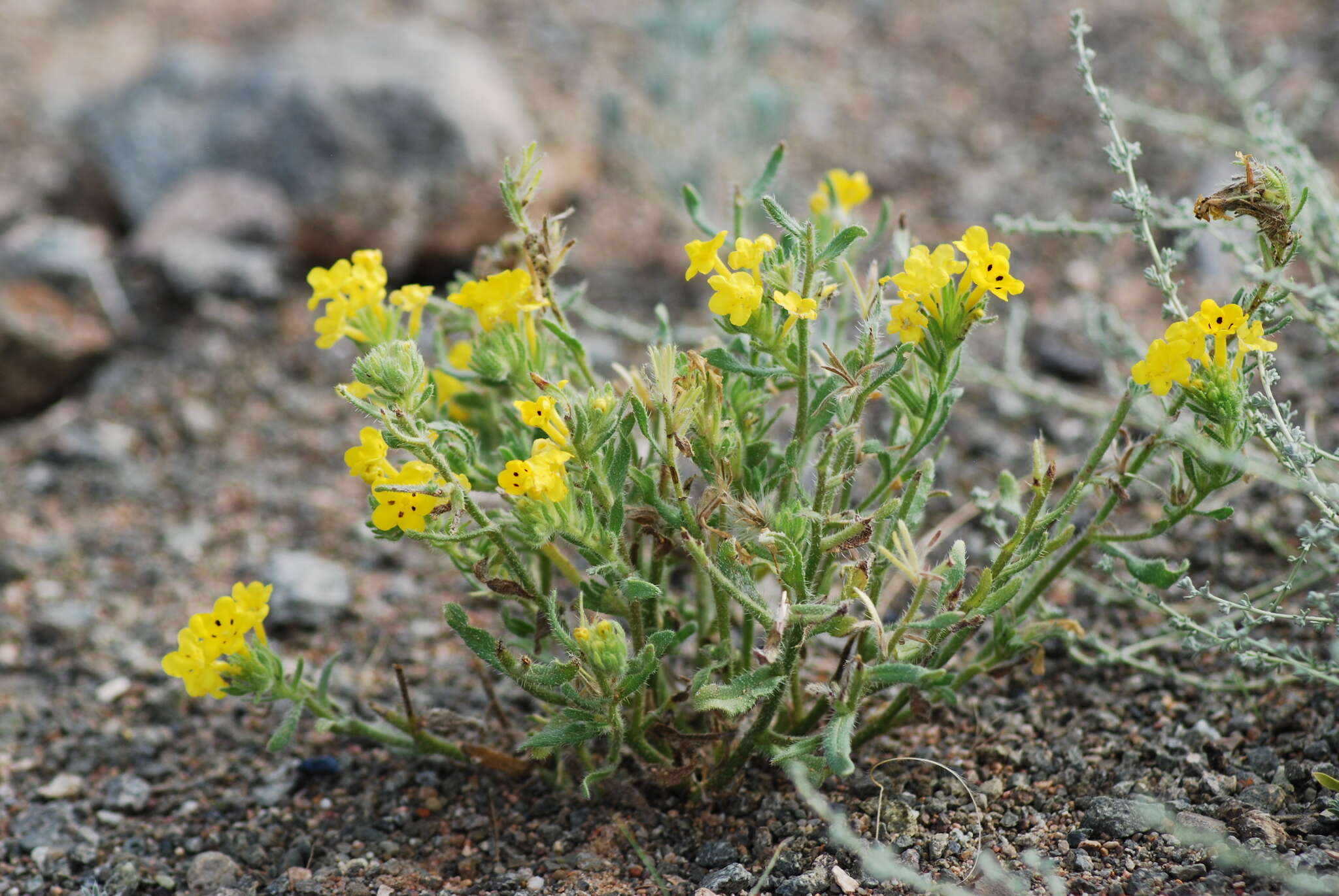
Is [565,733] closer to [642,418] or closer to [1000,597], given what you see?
[642,418]

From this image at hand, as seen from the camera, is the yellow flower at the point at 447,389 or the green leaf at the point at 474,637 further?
the yellow flower at the point at 447,389

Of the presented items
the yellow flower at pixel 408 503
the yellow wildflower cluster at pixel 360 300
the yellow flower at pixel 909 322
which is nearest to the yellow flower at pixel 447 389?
the yellow wildflower cluster at pixel 360 300

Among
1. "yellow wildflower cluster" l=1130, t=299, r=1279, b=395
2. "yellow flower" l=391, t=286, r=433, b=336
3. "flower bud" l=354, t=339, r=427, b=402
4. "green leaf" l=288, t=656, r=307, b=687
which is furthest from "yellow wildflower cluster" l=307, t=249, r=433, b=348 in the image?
"yellow wildflower cluster" l=1130, t=299, r=1279, b=395

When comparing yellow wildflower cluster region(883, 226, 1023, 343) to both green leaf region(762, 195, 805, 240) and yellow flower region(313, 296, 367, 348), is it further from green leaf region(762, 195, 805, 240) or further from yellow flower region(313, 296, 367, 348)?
yellow flower region(313, 296, 367, 348)

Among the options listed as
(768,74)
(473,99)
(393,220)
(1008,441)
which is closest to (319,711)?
(1008,441)

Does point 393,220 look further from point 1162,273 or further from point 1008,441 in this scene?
point 1162,273

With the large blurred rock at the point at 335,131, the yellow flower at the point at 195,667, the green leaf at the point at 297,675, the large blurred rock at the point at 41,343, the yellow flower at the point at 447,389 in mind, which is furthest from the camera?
the large blurred rock at the point at 335,131

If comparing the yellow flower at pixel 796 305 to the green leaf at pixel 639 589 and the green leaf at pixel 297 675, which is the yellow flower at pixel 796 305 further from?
the green leaf at pixel 297 675
